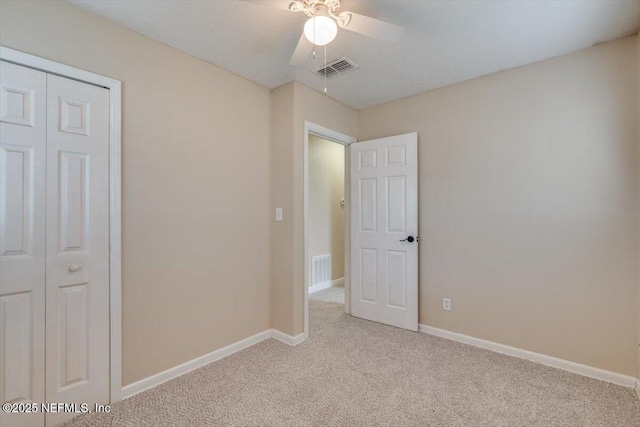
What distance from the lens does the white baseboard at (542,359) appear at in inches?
82.5

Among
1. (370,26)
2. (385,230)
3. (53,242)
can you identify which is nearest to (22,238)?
(53,242)

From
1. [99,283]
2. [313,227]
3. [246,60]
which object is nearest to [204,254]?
[99,283]

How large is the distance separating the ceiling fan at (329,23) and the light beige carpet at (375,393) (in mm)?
2218

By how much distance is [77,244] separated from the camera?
1779mm

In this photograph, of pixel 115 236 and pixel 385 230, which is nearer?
pixel 115 236

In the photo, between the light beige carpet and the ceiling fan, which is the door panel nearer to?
the light beige carpet

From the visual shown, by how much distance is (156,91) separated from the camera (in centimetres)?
213

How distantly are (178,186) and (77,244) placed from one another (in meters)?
0.73

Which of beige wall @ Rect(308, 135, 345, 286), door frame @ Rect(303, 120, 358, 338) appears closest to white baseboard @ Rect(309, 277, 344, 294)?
beige wall @ Rect(308, 135, 345, 286)

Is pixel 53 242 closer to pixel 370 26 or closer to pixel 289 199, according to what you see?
pixel 289 199

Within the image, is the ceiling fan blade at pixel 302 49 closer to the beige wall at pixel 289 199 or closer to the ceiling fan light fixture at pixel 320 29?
the ceiling fan light fixture at pixel 320 29

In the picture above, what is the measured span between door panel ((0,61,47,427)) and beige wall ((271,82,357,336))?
1.69 m

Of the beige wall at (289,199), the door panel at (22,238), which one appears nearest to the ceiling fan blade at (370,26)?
the beige wall at (289,199)

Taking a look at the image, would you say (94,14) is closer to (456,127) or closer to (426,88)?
(426,88)
